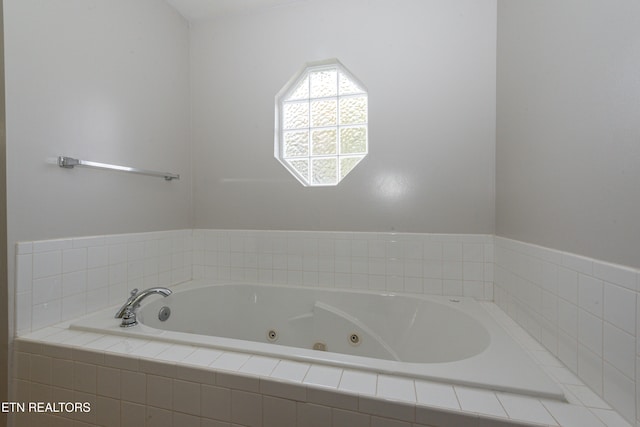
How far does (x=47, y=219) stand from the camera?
108 centimetres

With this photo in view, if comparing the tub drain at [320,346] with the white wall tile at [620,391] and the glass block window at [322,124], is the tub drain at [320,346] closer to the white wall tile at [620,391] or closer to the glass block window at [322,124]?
the glass block window at [322,124]

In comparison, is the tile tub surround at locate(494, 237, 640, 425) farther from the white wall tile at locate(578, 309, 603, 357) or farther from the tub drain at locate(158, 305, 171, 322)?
the tub drain at locate(158, 305, 171, 322)

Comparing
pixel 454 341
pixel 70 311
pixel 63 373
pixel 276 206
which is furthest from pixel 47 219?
pixel 454 341

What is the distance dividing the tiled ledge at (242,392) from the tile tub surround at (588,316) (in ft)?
0.16

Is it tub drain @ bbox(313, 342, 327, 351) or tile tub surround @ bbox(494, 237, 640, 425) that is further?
tub drain @ bbox(313, 342, 327, 351)

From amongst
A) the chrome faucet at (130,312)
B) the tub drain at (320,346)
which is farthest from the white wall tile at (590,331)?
the chrome faucet at (130,312)

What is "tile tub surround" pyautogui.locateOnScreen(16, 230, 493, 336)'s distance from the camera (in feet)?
3.54

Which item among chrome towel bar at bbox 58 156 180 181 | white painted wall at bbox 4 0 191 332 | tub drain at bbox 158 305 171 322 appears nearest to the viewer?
white painted wall at bbox 4 0 191 332

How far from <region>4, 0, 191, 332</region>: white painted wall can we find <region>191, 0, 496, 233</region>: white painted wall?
20cm

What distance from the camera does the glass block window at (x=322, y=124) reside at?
168cm

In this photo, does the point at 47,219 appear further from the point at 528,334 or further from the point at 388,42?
the point at 528,334

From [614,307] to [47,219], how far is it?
1.96 meters

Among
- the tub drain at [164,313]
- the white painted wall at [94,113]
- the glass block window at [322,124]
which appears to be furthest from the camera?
the glass block window at [322,124]

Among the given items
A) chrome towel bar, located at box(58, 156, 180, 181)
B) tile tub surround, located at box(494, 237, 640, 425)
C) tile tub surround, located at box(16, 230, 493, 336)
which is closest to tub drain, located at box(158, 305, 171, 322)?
tile tub surround, located at box(16, 230, 493, 336)
